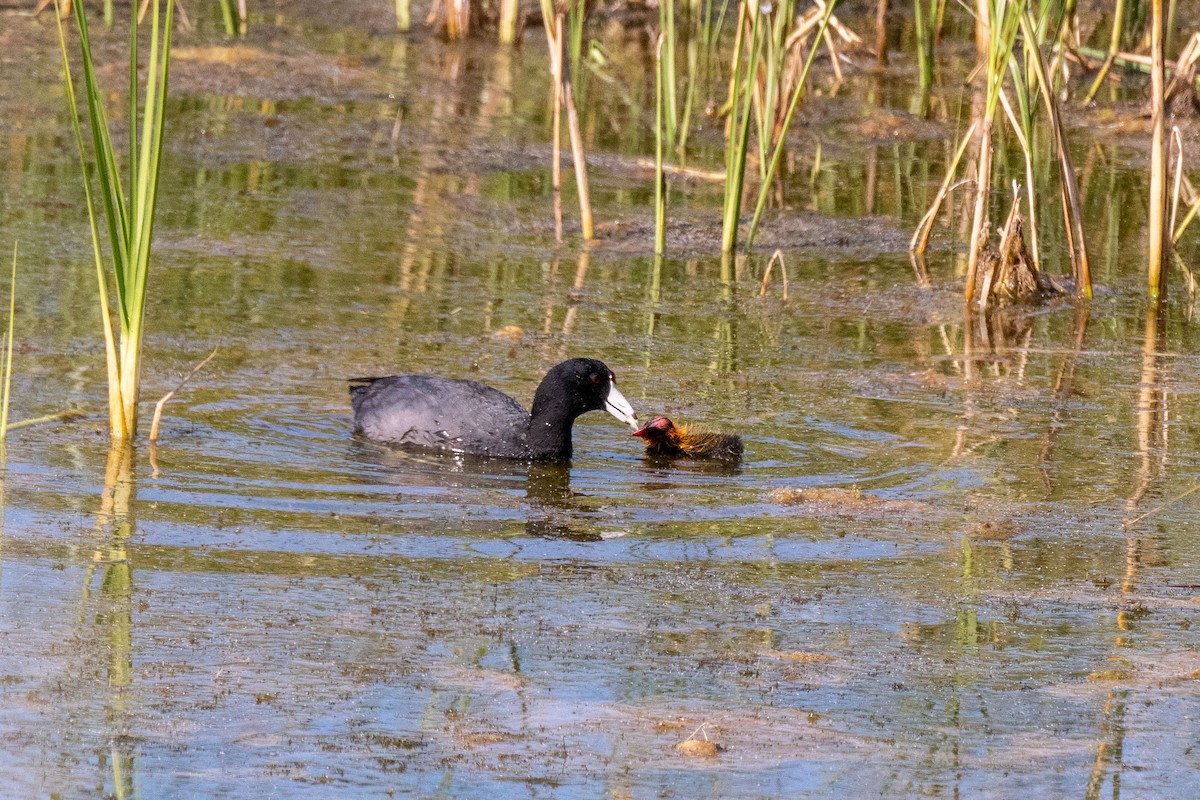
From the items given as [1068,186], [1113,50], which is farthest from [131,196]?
[1113,50]

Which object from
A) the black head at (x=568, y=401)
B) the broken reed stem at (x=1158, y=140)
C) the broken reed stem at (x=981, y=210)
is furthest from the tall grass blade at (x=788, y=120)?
the black head at (x=568, y=401)

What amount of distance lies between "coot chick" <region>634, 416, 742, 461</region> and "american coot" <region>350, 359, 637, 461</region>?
13 cm

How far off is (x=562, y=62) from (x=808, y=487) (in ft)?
11.2

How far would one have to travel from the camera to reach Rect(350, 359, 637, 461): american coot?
20.9 feet

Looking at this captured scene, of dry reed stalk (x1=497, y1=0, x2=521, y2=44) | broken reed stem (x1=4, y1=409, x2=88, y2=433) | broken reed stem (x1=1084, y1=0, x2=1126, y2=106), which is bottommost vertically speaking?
broken reed stem (x1=4, y1=409, x2=88, y2=433)

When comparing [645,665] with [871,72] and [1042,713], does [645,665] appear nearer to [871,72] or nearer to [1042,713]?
[1042,713]

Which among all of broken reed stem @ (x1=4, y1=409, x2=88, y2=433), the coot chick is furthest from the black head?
broken reed stem @ (x1=4, y1=409, x2=88, y2=433)

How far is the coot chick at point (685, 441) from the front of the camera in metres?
6.02

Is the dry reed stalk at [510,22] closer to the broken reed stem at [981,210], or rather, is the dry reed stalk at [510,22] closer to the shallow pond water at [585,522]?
the shallow pond water at [585,522]

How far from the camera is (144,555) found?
4645mm

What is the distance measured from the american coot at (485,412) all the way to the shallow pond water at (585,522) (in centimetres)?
11

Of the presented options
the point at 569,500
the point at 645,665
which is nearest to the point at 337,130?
the point at 569,500

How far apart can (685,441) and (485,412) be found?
0.78 metres

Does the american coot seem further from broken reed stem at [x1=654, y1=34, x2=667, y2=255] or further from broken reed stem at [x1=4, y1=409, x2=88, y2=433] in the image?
broken reed stem at [x1=654, y1=34, x2=667, y2=255]
